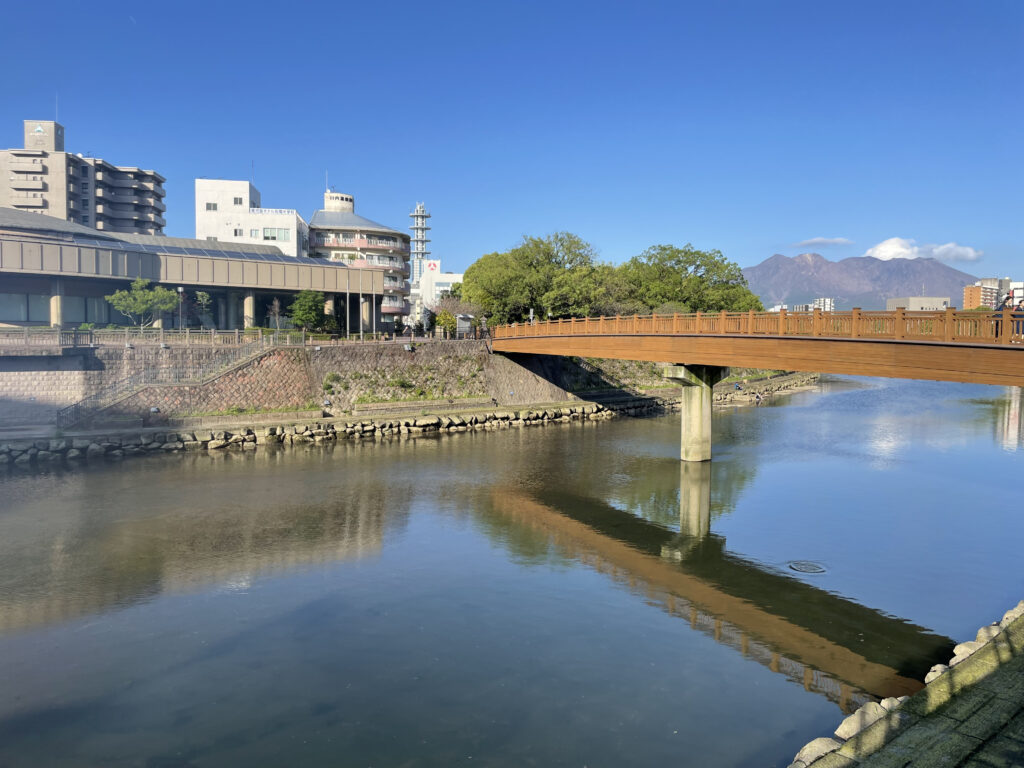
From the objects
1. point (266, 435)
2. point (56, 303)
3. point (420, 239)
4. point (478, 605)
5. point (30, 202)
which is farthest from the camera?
point (420, 239)

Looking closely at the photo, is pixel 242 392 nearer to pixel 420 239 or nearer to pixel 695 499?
pixel 695 499

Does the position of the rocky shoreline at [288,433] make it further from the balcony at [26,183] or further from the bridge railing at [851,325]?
the balcony at [26,183]

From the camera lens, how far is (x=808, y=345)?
1083 inches

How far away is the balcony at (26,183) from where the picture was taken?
310ft

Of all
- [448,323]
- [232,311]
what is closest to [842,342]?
[448,323]

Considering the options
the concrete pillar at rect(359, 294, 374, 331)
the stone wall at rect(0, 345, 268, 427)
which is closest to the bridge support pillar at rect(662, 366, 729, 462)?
the stone wall at rect(0, 345, 268, 427)

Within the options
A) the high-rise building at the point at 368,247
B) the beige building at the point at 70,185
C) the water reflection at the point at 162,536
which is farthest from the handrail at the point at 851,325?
the beige building at the point at 70,185

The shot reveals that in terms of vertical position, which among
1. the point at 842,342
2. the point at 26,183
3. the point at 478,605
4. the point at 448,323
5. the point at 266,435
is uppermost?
the point at 26,183

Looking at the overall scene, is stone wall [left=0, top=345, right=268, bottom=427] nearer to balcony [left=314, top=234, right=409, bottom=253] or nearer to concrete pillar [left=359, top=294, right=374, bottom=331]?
concrete pillar [left=359, top=294, right=374, bottom=331]

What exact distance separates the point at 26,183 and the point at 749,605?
10698 cm

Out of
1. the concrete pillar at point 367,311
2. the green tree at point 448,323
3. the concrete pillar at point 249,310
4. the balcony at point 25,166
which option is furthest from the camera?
the balcony at point 25,166

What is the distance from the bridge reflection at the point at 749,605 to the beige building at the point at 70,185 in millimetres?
89868

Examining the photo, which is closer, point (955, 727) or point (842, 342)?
point (955, 727)

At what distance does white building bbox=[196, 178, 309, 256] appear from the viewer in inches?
3268
